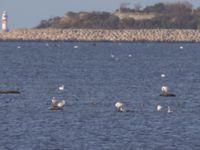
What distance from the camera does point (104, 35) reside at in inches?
6944

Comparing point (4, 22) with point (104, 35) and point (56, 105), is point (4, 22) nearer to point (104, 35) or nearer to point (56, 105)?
point (104, 35)

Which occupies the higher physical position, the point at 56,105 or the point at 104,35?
the point at 56,105

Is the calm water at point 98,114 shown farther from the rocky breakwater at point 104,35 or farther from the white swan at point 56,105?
the rocky breakwater at point 104,35

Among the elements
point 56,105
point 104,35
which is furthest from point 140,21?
point 56,105

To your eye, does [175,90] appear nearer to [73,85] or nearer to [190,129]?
[73,85]

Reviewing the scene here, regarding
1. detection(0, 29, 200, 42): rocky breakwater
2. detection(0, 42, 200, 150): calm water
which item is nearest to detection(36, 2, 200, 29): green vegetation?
detection(0, 29, 200, 42): rocky breakwater

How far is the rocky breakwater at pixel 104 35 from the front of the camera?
171250mm

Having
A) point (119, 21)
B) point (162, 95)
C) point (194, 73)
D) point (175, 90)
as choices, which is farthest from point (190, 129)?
point (119, 21)

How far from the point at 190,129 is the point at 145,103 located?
28.6 feet

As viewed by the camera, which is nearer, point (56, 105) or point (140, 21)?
point (56, 105)

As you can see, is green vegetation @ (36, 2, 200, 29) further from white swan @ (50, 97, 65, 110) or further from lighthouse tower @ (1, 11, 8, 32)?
white swan @ (50, 97, 65, 110)

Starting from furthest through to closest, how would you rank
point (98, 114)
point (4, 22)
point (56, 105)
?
point (4, 22) < point (56, 105) < point (98, 114)

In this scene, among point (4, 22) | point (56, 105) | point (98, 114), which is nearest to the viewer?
point (98, 114)

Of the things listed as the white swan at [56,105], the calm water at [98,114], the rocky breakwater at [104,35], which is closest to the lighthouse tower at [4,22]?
the rocky breakwater at [104,35]
